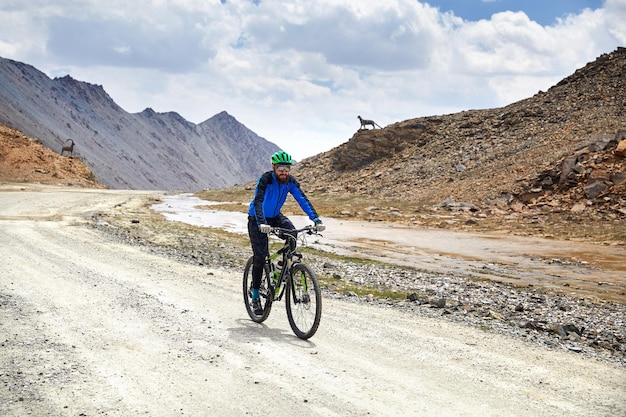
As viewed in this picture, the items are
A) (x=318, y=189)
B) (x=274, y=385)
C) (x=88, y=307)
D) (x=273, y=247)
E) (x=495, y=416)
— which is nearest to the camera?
(x=495, y=416)

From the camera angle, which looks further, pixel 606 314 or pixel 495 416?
pixel 606 314

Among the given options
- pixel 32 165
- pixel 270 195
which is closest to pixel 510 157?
pixel 270 195

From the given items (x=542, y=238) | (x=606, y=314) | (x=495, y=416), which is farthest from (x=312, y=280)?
(x=542, y=238)

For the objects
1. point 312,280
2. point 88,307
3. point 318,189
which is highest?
point 318,189

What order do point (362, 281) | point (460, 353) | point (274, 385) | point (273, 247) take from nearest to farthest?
1. point (274, 385)
2. point (460, 353)
3. point (362, 281)
4. point (273, 247)

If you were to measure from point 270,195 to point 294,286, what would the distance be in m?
1.69

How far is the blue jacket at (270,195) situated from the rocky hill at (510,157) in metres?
31.6

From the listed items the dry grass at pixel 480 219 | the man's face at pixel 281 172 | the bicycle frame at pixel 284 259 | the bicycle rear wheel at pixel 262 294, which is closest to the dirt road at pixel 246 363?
the bicycle rear wheel at pixel 262 294

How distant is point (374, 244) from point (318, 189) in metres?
43.9

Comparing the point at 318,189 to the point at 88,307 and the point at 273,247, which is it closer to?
the point at 273,247

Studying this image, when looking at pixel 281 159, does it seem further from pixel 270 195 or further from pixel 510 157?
pixel 510 157

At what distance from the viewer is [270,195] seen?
376 inches

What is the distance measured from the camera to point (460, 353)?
883 cm

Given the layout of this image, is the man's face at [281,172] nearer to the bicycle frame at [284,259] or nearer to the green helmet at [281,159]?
the green helmet at [281,159]
